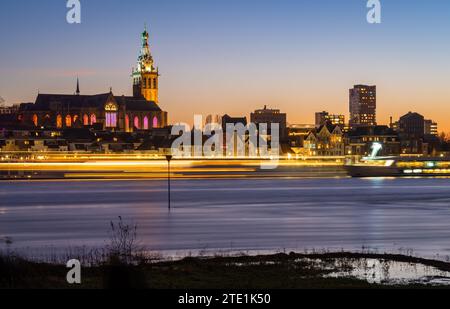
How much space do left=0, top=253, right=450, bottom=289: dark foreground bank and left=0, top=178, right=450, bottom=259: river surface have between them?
154 inches

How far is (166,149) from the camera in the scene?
186 meters

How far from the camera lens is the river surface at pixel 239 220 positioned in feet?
111

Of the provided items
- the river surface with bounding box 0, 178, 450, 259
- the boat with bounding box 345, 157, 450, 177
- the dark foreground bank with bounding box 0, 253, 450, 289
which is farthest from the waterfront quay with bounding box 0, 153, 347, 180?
the dark foreground bank with bounding box 0, 253, 450, 289

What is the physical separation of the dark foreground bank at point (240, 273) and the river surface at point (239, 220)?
12.8 feet

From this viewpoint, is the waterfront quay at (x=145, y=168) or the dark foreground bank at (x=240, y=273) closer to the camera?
the dark foreground bank at (x=240, y=273)

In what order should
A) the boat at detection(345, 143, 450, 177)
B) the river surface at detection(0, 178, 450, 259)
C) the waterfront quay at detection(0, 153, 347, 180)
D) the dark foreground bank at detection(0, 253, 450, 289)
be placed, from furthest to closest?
the boat at detection(345, 143, 450, 177) < the waterfront quay at detection(0, 153, 347, 180) < the river surface at detection(0, 178, 450, 259) < the dark foreground bank at detection(0, 253, 450, 289)

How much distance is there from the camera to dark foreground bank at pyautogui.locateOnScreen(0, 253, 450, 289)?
65.5 feet

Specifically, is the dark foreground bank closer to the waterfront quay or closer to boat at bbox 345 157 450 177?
the waterfront quay

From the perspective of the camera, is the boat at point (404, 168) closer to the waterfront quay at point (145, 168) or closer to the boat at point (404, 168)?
the boat at point (404, 168)

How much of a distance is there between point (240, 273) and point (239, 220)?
78.2 ft

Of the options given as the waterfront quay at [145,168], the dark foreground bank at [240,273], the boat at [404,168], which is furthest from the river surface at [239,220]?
the boat at [404,168]

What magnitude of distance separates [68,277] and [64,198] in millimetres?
49838

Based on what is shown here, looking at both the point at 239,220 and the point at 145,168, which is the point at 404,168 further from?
the point at 239,220
